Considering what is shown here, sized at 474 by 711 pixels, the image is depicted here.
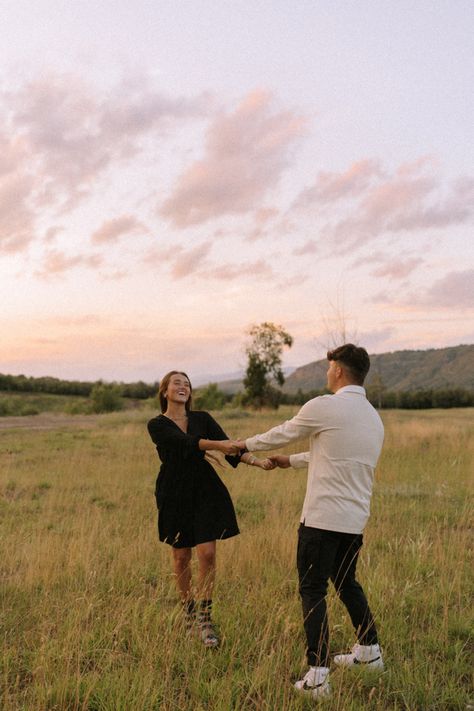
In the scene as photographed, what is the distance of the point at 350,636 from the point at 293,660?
0.67 meters

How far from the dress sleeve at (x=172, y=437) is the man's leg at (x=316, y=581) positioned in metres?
1.19

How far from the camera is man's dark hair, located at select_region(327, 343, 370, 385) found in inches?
143

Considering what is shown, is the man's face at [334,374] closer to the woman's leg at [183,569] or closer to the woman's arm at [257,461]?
the woman's arm at [257,461]

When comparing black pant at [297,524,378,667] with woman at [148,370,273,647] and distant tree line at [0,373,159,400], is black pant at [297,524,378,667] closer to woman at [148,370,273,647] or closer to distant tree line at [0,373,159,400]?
woman at [148,370,273,647]

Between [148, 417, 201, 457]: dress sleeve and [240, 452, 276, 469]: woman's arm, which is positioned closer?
[148, 417, 201, 457]: dress sleeve

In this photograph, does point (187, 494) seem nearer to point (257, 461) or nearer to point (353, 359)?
point (257, 461)

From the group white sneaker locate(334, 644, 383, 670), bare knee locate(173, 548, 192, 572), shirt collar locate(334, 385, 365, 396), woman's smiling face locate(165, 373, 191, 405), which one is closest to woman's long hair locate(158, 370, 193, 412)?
woman's smiling face locate(165, 373, 191, 405)

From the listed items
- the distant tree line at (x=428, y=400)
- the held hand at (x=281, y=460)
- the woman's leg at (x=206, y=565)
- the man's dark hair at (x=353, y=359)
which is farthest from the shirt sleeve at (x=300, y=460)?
the distant tree line at (x=428, y=400)

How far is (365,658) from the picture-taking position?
368 centimetres

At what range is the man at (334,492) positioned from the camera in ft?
11.3

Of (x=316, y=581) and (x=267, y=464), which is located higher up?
(x=267, y=464)

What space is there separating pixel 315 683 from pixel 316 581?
0.56 m

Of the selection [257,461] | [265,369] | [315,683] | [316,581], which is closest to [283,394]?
[265,369]

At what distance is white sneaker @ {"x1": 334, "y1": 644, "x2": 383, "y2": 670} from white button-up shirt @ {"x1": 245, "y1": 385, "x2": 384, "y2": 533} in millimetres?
810
